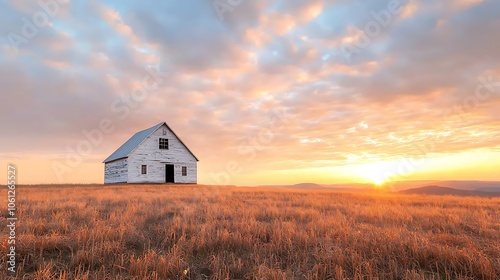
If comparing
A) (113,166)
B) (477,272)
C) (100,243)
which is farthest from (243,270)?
(113,166)

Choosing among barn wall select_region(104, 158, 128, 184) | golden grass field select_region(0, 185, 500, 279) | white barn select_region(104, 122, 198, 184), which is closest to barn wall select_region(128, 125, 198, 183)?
white barn select_region(104, 122, 198, 184)

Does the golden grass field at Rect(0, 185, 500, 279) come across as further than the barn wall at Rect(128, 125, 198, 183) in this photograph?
No

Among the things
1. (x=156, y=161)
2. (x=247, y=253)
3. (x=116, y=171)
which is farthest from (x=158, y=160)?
(x=247, y=253)

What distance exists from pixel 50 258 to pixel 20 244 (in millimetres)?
690

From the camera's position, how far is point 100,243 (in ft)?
17.6

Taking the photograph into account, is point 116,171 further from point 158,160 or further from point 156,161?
point 158,160

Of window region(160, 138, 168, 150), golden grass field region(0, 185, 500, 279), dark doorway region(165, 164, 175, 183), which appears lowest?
golden grass field region(0, 185, 500, 279)

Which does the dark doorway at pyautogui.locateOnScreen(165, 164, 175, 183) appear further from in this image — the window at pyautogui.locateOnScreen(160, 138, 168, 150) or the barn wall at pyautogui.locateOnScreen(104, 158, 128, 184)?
the barn wall at pyautogui.locateOnScreen(104, 158, 128, 184)

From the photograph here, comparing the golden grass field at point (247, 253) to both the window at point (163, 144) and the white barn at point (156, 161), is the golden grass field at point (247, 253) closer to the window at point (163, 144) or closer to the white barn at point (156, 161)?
the white barn at point (156, 161)

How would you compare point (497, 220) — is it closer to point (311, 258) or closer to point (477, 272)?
point (477, 272)

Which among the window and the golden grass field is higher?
the window

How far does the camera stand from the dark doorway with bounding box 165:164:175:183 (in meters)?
38.7

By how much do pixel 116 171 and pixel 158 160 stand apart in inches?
256

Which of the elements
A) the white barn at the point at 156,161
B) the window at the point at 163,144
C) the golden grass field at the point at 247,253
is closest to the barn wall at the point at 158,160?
the white barn at the point at 156,161
